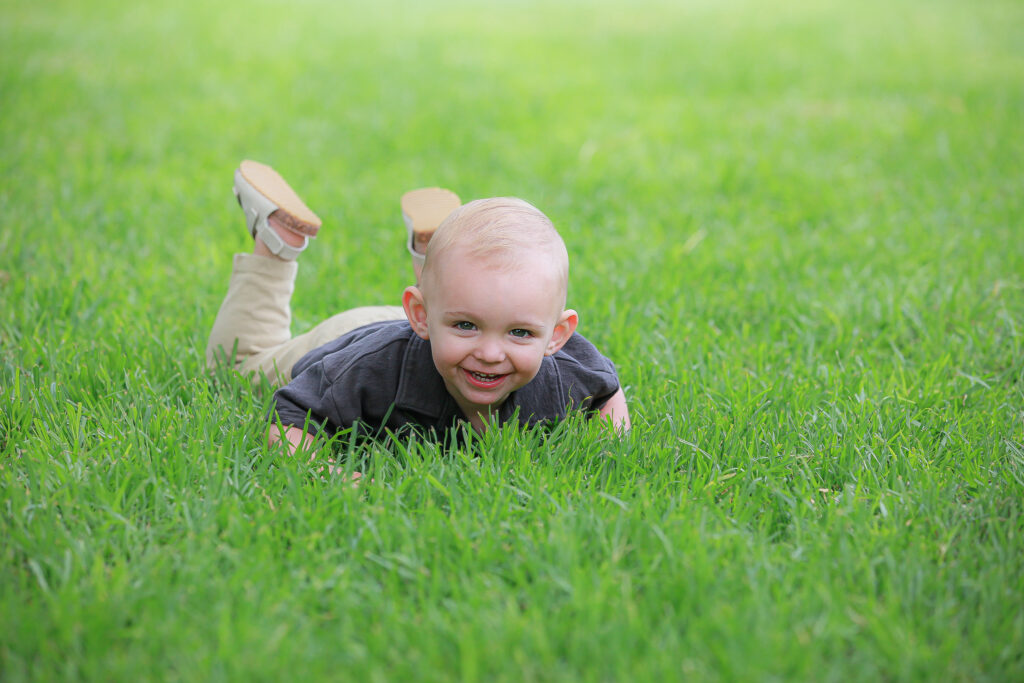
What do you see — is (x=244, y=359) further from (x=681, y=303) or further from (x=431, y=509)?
(x=681, y=303)

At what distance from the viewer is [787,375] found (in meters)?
2.83

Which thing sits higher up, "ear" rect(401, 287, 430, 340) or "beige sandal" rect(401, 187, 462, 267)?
"beige sandal" rect(401, 187, 462, 267)

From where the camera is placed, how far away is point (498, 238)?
6.65 feet

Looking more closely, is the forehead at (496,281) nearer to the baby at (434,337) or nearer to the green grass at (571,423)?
the baby at (434,337)

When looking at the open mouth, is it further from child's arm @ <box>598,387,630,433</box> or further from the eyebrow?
child's arm @ <box>598,387,630,433</box>

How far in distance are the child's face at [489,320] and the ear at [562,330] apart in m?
0.03

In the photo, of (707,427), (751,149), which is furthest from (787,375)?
(751,149)

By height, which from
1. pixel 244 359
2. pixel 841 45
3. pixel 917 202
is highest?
pixel 841 45

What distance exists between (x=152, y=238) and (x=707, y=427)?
2736mm

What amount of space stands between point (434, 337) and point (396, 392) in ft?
0.86

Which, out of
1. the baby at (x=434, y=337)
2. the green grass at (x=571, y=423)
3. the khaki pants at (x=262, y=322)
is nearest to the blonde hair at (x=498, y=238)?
the baby at (x=434, y=337)

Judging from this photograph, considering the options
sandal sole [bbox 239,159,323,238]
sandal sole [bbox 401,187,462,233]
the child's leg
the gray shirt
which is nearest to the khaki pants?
the child's leg

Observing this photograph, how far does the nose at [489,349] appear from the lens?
2.05m

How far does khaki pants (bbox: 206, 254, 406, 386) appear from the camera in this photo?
2812 mm
